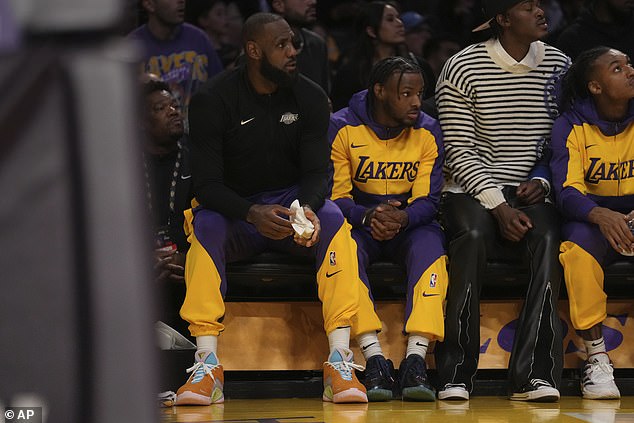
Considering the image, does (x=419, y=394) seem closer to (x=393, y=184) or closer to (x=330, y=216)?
(x=330, y=216)

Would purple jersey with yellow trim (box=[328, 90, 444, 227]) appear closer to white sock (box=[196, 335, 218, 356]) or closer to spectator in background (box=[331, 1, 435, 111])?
white sock (box=[196, 335, 218, 356])

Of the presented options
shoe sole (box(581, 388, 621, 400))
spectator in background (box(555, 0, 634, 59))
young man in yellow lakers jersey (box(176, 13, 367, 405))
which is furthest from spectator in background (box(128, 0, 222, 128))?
shoe sole (box(581, 388, 621, 400))

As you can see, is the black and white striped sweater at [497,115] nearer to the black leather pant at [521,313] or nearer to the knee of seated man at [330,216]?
the black leather pant at [521,313]

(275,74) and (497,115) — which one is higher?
(275,74)

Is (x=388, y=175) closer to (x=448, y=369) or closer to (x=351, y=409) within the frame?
(x=448, y=369)

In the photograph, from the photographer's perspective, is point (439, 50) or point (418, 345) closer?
point (418, 345)

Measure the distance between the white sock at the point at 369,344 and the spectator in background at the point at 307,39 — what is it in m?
1.94

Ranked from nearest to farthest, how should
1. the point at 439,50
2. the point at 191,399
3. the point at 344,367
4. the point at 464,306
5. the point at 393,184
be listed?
the point at 191,399
the point at 344,367
the point at 464,306
the point at 393,184
the point at 439,50

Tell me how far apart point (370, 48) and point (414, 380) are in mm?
2398

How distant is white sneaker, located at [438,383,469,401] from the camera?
3810 millimetres

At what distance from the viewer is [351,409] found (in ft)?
11.5

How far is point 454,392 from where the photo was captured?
3812 millimetres

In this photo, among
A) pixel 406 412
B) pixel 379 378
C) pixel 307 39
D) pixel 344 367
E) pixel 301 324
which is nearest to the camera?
pixel 406 412

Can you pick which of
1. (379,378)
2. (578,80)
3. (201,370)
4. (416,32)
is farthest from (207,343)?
(416,32)
